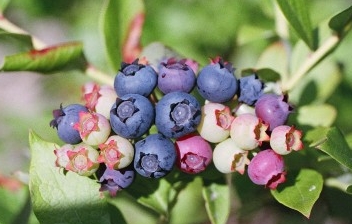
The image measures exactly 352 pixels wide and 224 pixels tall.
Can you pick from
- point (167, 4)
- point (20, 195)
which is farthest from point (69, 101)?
point (20, 195)

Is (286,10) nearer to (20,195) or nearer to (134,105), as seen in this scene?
(134,105)

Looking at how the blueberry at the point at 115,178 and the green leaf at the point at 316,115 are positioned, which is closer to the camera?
the blueberry at the point at 115,178

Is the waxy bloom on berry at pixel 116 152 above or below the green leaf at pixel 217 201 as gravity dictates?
above

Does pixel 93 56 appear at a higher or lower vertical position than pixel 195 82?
lower

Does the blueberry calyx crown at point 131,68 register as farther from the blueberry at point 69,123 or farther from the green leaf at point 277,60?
the green leaf at point 277,60

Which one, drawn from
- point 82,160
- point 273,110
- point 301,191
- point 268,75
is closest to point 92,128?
point 82,160

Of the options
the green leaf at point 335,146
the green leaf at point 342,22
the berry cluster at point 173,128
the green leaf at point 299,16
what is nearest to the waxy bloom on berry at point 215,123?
the berry cluster at point 173,128

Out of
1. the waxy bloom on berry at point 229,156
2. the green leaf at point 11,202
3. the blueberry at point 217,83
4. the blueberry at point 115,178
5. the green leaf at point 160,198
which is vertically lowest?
the green leaf at point 11,202
